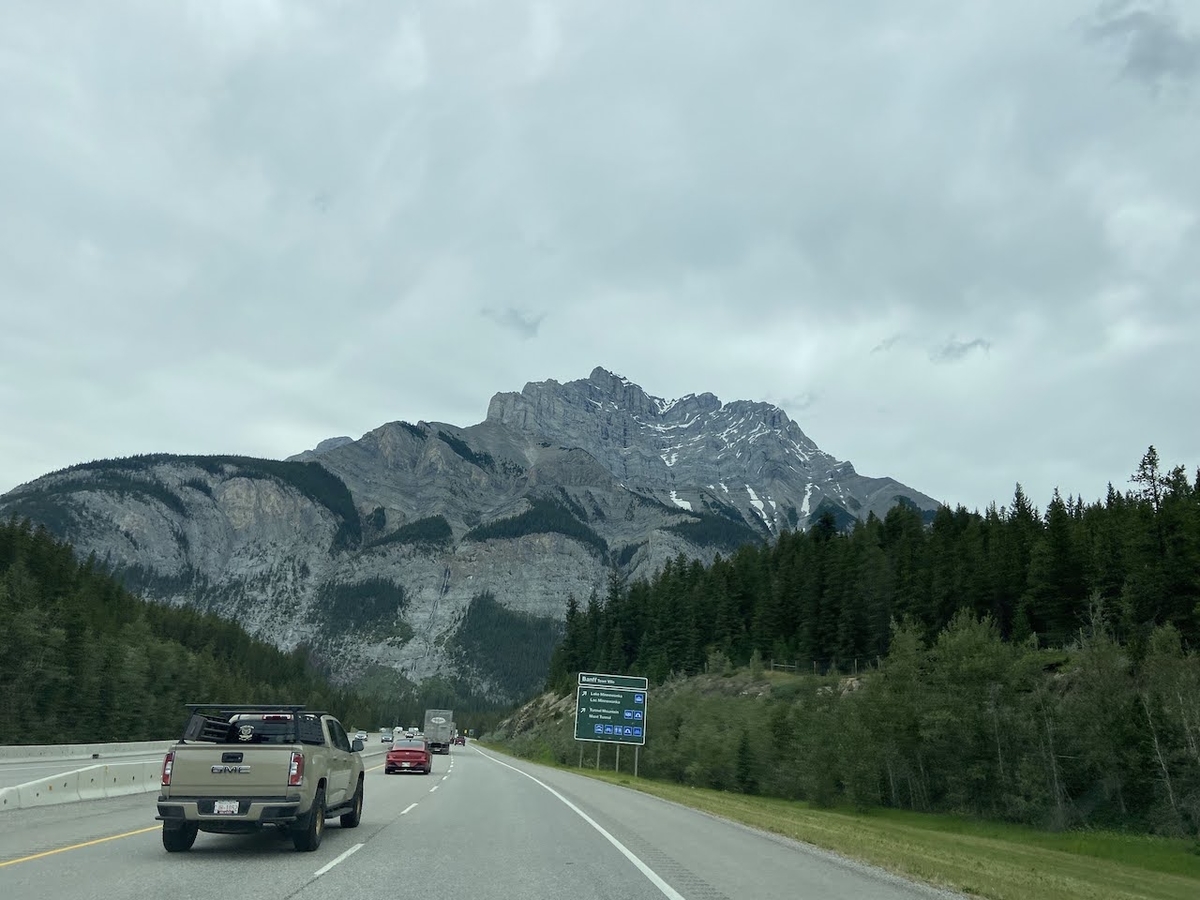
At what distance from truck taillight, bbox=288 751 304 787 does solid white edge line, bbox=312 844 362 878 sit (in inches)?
54.7

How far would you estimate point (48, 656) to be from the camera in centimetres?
8212

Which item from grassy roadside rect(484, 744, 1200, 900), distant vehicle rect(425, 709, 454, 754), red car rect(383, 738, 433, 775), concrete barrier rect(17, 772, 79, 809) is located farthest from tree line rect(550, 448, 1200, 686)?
concrete barrier rect(17, 772, 79, 809)

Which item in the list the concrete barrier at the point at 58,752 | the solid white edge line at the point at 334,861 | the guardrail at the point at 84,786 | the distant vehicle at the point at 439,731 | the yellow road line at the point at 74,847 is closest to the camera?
the solid white edge line at the point at 334,861

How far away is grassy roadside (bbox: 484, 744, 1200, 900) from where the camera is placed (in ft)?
54.3

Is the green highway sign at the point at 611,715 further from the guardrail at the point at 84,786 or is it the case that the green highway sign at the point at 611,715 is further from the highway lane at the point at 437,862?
the highway lane at the point at 437,862

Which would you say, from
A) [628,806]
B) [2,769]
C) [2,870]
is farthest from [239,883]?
[2,769]

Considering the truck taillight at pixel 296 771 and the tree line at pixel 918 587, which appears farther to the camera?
the tree line at pixel 918 587

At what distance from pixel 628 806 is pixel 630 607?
426 feet

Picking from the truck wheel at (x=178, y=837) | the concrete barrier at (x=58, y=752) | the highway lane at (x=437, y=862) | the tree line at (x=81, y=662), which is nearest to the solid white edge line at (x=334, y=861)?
the highway lane at (x=437, y=862)

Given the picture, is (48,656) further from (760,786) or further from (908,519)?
(908,519)

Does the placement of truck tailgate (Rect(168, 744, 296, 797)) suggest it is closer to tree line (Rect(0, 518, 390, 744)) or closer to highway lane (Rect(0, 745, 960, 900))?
highway lane (Rect(0, 745, 960, 900))

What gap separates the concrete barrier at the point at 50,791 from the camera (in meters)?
23.1

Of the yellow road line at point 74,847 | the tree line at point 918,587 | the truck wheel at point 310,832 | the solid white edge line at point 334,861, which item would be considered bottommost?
the yellow road line at point 74,847

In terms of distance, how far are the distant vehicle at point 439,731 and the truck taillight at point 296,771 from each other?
88.2m
